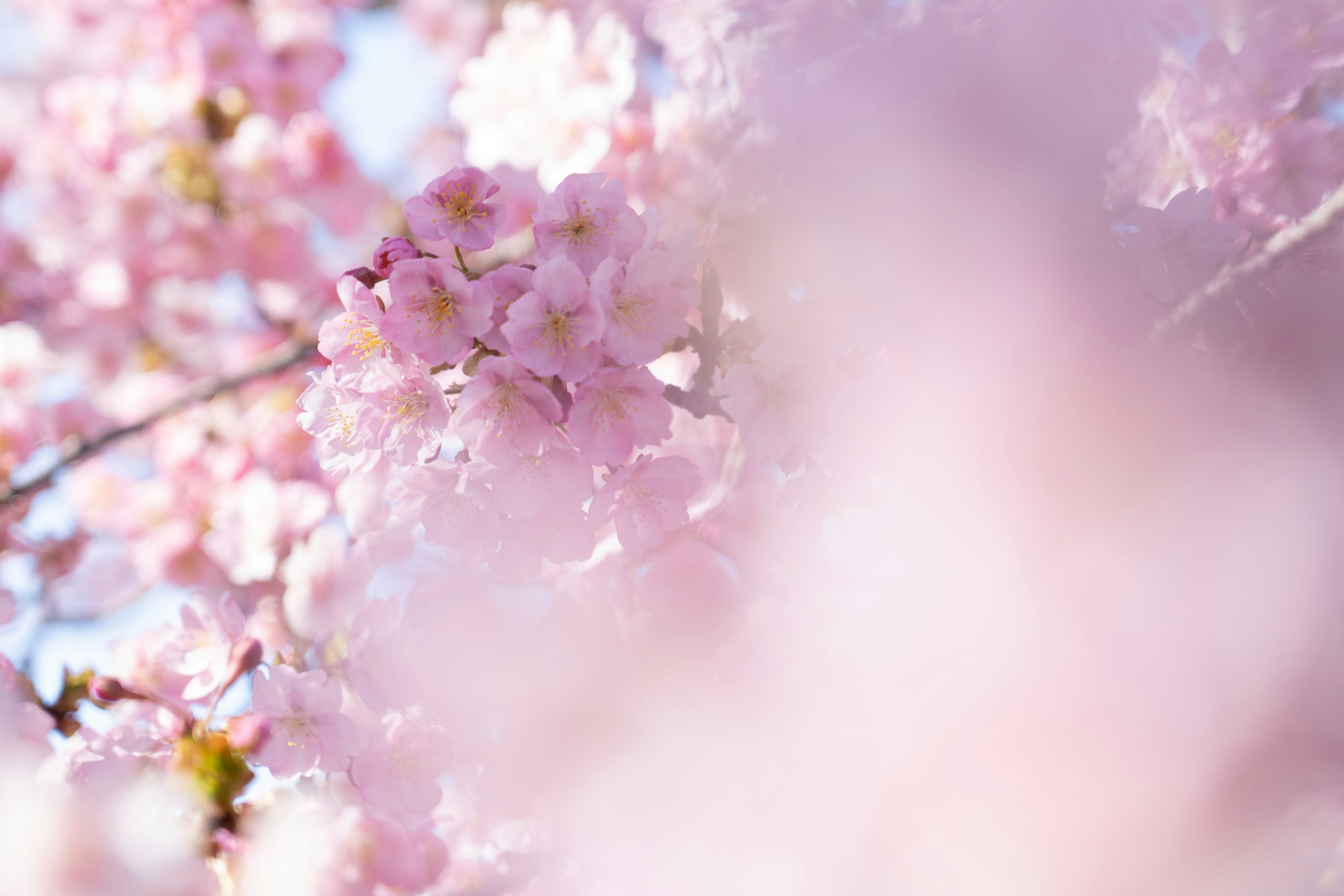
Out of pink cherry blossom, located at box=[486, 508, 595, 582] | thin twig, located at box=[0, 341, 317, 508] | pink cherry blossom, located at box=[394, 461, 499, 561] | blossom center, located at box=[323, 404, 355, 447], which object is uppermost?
thin twig, located at box=[0, 341, 317, 508]

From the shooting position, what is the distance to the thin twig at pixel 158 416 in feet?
3.40

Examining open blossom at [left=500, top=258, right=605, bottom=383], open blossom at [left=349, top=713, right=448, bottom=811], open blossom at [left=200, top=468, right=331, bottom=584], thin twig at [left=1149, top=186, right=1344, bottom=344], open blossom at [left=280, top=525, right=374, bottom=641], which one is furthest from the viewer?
open blossom at [left=200, top=468, right=331, bottom=584]

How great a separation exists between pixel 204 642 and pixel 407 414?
47 centimetres

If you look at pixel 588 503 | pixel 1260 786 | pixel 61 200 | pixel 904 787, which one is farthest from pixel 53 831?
pixel 61 200

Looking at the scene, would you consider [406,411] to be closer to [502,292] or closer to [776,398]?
[502,292]

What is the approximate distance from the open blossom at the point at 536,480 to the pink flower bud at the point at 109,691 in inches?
20.7

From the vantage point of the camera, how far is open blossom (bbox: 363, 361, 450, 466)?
51 centimetres

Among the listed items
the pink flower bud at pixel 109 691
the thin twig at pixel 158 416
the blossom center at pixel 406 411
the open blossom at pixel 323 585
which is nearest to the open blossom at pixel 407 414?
the blossom center at pixel 406 411

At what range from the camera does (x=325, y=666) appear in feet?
2.46

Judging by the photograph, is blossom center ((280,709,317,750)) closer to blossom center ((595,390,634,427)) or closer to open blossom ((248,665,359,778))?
open blossom ((248,665,359,778))

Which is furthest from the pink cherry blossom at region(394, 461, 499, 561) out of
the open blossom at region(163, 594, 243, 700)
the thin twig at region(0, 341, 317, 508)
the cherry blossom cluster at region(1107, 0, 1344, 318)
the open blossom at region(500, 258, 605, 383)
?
the thin twig at region(0, 341, 317, 508)

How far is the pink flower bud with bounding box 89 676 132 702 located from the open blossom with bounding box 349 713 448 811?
271 mm

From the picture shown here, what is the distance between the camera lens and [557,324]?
1.59 feet

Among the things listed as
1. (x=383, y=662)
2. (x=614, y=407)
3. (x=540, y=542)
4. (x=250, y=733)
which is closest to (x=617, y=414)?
(x=614, y=407)
